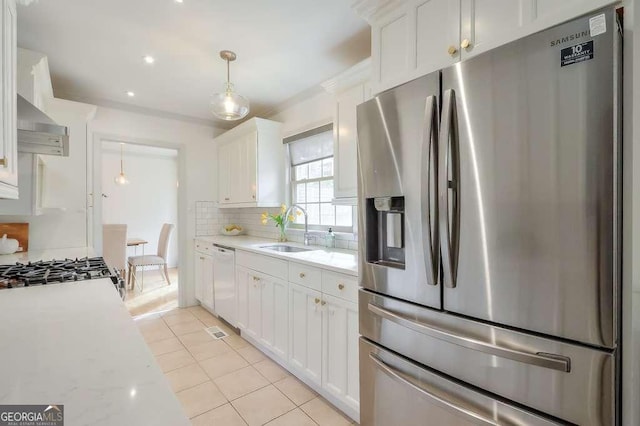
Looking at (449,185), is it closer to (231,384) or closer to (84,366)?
(84,366)

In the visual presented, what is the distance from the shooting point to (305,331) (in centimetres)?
208

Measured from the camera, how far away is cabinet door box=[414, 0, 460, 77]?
1219 mm

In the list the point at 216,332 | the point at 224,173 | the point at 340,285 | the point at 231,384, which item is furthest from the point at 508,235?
the point at 224,173

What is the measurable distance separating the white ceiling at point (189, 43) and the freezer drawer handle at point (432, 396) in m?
2.02

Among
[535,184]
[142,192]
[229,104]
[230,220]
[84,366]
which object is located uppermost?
[229,104]

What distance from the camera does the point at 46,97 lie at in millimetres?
2562

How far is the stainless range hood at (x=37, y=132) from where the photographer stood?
1547mm

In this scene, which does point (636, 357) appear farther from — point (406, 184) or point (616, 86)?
point (406, 184)

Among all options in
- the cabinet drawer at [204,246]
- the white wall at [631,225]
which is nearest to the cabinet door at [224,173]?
the cabinet drawer at [204,246]

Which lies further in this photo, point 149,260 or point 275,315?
point 149,260

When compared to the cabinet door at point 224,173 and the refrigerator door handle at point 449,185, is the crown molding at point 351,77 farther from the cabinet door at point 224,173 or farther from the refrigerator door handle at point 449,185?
the cabinet door at point 224,173

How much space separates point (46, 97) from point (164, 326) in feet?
8.13

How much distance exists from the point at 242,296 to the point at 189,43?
2177 mm

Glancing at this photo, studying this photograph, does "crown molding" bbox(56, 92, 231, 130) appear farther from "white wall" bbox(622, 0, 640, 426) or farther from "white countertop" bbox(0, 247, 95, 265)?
"white wall" bbox(622, 0, 640, 426)
